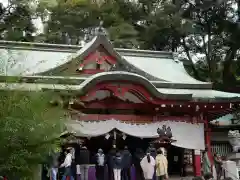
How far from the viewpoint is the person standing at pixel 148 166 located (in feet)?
35.7

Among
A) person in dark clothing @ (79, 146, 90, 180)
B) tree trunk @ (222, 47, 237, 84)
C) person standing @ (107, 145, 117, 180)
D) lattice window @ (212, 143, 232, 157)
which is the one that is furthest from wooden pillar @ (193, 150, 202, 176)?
tree trunk @ (222, 47, 237, 84)

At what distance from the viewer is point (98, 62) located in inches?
538

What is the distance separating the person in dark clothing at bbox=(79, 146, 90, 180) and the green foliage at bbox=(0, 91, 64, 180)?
513cm

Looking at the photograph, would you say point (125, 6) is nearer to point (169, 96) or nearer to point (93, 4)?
point (93, 4)

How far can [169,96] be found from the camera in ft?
40.1

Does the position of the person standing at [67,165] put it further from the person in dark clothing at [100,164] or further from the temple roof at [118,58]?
the temple roof at [118,58]

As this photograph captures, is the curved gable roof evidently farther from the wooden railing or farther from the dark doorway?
the dark doorway

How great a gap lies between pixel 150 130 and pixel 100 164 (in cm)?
224

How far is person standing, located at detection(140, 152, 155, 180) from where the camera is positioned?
10.9 meters

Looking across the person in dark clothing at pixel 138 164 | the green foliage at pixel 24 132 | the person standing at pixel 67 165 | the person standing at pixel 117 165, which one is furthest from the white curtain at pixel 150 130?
the green foliage at pixel 24 132

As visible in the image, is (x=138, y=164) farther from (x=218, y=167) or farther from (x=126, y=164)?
(x=218, y=167)

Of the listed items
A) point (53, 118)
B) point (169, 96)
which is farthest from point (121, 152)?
point (53, 118)

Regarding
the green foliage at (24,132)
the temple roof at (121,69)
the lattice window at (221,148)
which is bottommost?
the lattice window at (221,148)

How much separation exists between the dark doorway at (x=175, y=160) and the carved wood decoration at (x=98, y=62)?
4.08 m
